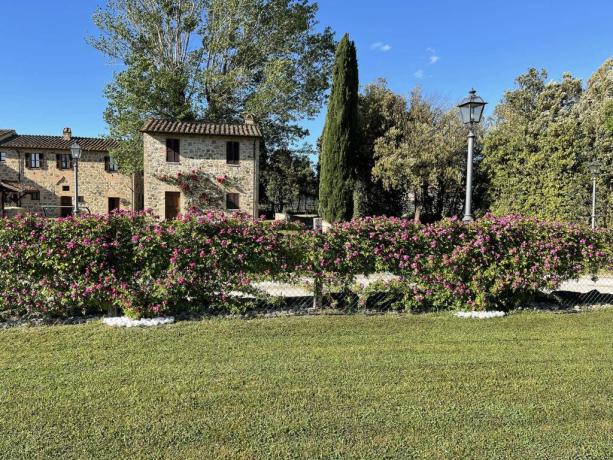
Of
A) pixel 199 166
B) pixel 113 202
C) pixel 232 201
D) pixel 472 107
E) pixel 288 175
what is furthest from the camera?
pixel 113 202

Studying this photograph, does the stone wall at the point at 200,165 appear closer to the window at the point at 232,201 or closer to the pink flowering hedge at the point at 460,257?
the window at the point at 232,201

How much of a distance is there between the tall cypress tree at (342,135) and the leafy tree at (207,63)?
134 inches

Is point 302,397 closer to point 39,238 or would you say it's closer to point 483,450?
point 483,450

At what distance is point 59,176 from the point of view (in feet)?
93.9

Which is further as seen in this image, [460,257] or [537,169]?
[537,169]

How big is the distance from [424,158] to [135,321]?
52.9ft

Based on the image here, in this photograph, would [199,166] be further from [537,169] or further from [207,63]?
[537,169]

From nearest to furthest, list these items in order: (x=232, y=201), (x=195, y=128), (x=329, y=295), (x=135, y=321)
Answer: (x=135, y=321), (x=329, y=295), (x=195, y=128), (x=232, y=201)

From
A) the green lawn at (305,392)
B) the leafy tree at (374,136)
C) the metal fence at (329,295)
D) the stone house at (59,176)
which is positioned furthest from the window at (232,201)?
the green lawn at (305,392)

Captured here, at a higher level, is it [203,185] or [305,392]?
[203,185]

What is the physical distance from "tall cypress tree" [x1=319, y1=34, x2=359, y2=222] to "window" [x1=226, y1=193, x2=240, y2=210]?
4.77m

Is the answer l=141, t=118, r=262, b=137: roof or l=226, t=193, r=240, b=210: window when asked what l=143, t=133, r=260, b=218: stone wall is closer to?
l=226, t=193, r=240, b=210: window

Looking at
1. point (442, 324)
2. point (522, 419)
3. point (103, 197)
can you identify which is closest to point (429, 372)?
point (522, 419)

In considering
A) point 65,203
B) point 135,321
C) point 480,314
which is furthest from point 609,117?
point 65,203
